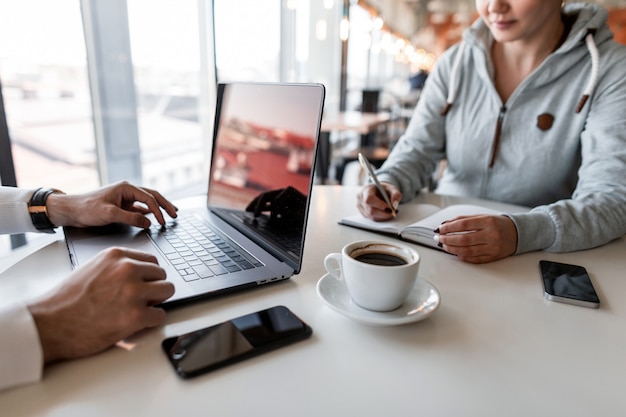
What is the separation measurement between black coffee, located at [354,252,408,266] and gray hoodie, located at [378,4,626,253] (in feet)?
1.03

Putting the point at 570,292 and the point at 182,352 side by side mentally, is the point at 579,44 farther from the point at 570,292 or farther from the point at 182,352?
the point at 182,352

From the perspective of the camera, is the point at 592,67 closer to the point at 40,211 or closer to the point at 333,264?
the point at 333,264

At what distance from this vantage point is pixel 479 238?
685mm

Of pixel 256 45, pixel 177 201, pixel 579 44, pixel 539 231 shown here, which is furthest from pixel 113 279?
pixel 256 45

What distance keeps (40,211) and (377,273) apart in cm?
63

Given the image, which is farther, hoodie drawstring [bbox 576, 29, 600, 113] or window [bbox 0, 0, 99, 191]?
window [bbox 0, 0, 99, 191]

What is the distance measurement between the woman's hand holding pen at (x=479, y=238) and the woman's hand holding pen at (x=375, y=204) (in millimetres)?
169

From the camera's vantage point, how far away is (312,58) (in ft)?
14.3

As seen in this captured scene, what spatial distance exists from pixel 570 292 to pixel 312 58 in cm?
416

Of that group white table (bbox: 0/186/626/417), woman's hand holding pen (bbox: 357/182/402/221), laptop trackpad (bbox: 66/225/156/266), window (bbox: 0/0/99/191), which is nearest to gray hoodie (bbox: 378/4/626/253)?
woman's hand holding pen (bbox: 357/182/402/221)

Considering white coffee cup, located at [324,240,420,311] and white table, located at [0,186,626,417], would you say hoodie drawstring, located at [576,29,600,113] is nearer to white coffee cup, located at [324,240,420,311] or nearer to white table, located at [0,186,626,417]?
white table, located at [0,186,626,417]

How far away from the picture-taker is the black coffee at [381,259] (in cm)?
51

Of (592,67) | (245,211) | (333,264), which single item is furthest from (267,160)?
(592,67)

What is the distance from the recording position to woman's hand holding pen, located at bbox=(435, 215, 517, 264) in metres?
0.68
